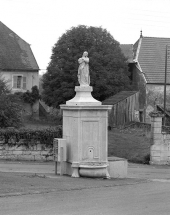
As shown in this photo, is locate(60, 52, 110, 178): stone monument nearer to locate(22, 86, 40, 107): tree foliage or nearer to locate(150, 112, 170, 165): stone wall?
locate(150, 112, 170, 165): stone wall

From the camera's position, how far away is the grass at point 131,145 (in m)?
30.9

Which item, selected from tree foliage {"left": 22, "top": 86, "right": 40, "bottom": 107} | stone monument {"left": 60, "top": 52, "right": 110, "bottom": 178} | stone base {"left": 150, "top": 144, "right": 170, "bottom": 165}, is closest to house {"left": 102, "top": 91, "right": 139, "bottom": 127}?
tree foliage {"left": 22, "top": 86, "right": 40, "bottom": 107}

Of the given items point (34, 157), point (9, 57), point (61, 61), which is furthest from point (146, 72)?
point (34, 157)

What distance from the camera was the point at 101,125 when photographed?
17.7m

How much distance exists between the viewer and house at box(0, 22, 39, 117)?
59344 mm

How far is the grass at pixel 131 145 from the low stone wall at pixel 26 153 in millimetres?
6667

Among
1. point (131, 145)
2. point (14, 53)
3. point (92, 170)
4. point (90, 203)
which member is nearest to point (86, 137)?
point (92, 170)

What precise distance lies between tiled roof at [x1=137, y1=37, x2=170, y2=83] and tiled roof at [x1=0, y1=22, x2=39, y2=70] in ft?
36.2

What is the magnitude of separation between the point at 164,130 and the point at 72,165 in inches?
513

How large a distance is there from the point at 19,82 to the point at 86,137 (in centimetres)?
4407

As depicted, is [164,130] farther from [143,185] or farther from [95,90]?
[95,90]

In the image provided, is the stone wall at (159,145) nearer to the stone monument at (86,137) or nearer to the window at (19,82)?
the stone monument at (86,137)

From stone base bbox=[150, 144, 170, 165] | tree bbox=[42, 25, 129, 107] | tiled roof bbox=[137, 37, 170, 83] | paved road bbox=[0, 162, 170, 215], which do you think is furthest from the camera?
tiled roof bbox=[137, 37, 170, 83]

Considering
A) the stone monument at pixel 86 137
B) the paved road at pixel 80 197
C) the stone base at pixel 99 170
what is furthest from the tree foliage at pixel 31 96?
the paved road at pixel 80 197
